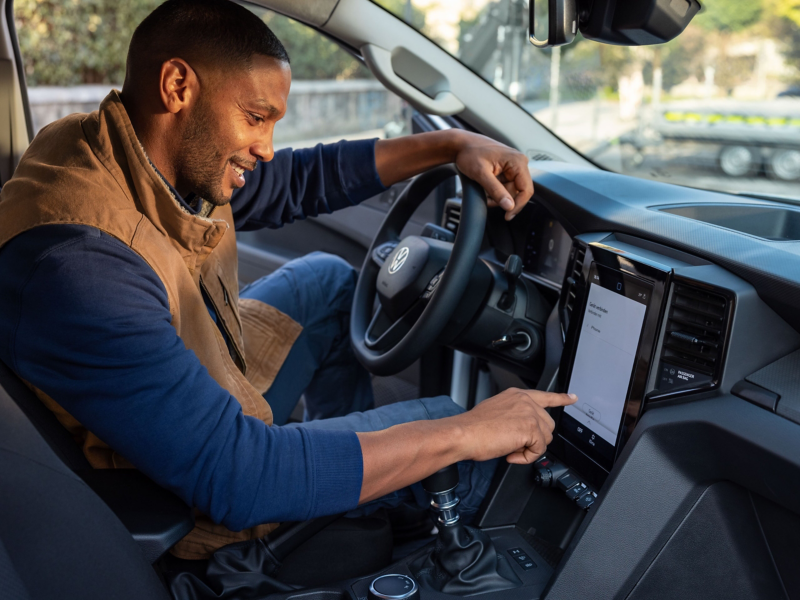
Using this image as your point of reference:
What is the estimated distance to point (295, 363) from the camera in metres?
1.98

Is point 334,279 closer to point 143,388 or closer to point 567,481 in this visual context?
point 567,481

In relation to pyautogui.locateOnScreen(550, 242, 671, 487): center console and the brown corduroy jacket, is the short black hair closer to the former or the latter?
the brown corduroy jacket

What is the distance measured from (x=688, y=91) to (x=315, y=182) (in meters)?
11.7

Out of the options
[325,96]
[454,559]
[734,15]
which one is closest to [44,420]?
[454,559]

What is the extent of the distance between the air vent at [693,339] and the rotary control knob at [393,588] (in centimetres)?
54

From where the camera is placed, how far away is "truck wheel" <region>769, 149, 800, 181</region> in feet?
29.8

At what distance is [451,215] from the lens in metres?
2.04

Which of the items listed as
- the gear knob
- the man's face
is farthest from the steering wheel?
the man's face

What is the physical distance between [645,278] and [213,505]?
0.78 m

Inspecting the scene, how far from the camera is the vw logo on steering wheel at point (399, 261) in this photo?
1.78m

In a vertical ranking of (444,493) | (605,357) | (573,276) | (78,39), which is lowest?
(444,493)

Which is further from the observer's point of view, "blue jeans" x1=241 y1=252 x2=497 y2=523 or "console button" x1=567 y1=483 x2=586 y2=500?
"blue jeans" x1=241 y1=252 x2=497 y2=523

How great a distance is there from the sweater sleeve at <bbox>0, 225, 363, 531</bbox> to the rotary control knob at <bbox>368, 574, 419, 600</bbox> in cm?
24

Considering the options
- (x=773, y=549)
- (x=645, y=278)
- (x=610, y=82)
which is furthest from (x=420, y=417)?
(x=610, y=82)
